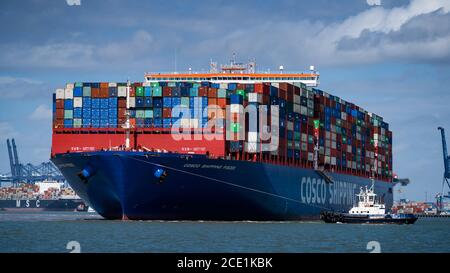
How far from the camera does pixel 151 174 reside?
62.7 meters

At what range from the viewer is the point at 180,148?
215 feet

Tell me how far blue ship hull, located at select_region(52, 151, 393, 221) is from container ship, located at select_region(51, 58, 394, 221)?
2.9 inches

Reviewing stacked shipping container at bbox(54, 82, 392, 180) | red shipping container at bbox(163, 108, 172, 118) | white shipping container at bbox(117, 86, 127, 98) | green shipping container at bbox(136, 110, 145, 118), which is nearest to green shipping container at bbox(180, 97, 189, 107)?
stacked shipping container at bbox(54, 82, 392, 180)

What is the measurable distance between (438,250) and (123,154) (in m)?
24.2

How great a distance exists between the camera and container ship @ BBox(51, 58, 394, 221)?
63312 mm

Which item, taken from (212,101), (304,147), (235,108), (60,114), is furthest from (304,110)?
(60,114)

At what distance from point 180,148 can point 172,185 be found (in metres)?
3.47

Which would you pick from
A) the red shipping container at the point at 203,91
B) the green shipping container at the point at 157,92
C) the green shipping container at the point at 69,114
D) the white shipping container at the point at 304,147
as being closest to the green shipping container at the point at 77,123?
the green shipping container at the point at 69,114

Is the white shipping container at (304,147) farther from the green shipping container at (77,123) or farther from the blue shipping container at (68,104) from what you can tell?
the blue shipping container at (68,104)

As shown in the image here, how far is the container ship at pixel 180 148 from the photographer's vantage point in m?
63.3

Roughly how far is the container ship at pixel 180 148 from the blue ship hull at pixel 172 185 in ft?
0.24

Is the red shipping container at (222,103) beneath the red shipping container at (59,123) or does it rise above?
above
